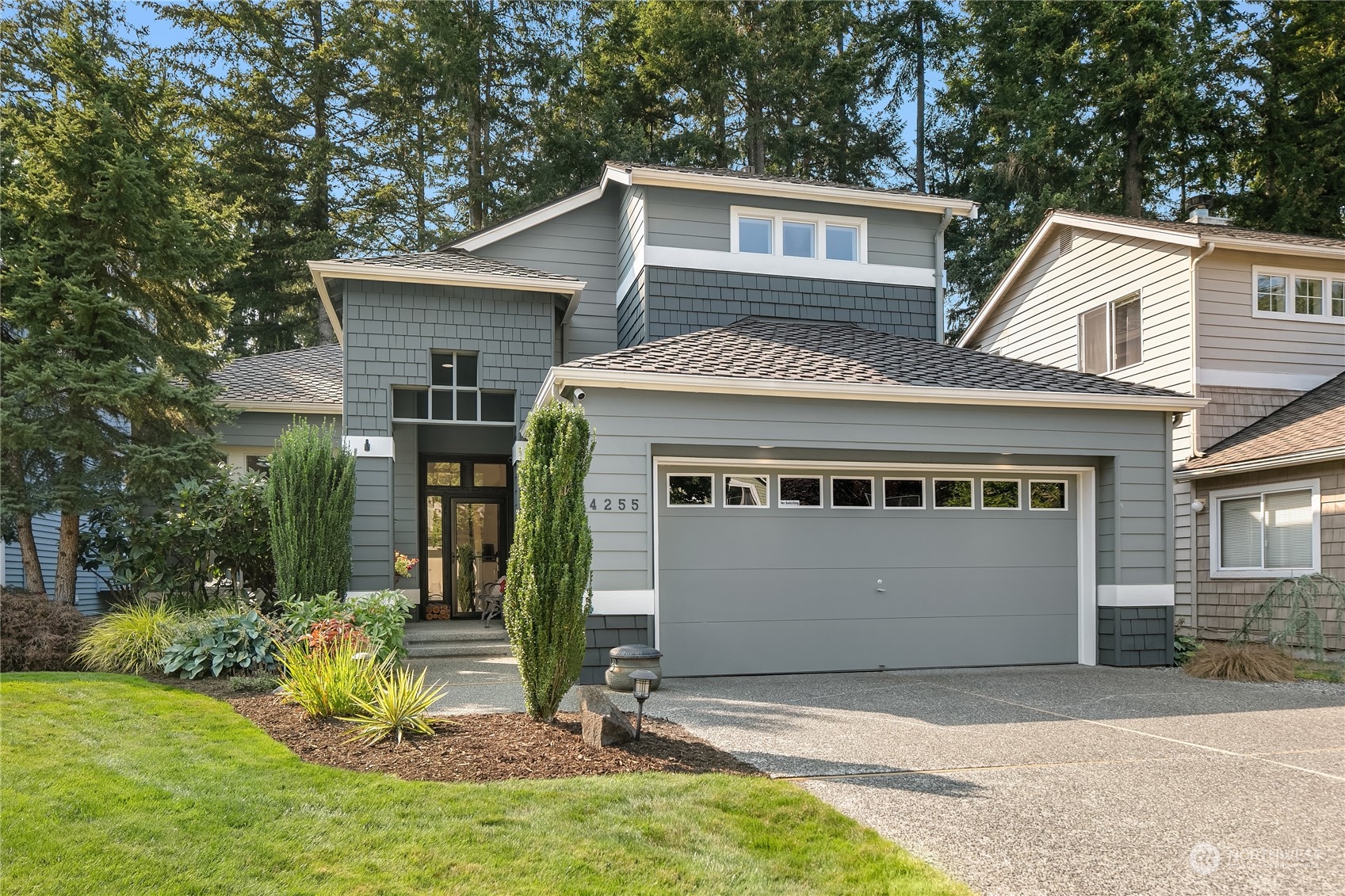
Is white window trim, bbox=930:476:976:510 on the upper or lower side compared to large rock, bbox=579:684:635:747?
upper

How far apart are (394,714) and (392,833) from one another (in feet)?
5.80

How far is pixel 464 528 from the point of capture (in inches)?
571

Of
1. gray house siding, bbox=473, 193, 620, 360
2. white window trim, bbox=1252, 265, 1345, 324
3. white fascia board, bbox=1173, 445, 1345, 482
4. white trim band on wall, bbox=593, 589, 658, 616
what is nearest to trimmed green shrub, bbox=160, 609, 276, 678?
white trim band on wall, bbox=593, 589, 658, 616

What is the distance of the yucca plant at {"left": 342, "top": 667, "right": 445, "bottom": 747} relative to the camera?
5.99 metres

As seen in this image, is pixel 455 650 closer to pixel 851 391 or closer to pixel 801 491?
pixel 801 491

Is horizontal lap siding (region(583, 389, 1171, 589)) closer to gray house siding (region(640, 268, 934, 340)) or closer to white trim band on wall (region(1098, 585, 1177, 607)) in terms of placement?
white trim band on wall (region(1098, 585, 1177, 607))

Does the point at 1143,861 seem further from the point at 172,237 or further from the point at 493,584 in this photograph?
the point at 172,237

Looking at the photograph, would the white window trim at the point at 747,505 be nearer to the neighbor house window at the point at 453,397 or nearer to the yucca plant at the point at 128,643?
the neighbor house window at the point at 453,397

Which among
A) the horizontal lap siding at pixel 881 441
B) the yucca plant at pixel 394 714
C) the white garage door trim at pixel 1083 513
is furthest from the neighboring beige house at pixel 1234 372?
the yucca plant at pixel 394 714

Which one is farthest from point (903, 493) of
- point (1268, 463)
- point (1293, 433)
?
point (1293, 433)

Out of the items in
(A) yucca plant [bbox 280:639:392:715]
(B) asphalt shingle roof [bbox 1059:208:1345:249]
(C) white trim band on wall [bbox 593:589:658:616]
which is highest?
(B) asphalt shingle roof [bbox 1059:208:1345:249]

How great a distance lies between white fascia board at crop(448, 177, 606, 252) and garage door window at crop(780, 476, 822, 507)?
6.53 m

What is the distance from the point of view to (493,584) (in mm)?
13656

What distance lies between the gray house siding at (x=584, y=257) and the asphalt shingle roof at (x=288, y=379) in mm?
3540
